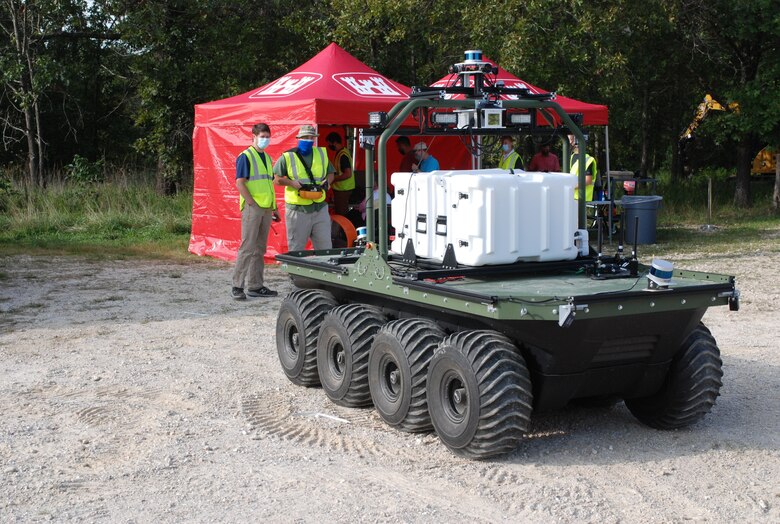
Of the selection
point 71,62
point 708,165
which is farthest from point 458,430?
point 708,165

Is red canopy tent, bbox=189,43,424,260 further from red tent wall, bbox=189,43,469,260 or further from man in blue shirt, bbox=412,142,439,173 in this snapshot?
man in blue shirt, bbox=412,142,439,173

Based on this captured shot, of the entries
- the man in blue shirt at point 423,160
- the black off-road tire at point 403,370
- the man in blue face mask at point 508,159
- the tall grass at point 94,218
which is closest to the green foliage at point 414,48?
the tall grass at point 94,218

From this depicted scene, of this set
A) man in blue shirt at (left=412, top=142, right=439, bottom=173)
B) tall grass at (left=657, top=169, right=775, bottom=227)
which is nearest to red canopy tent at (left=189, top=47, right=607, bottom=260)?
man in blue shirt at (left=412, top=142, right=439, bottom=173)

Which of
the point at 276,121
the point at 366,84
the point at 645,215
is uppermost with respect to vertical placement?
the point at 366,84

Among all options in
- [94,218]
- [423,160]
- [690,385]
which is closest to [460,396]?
[690,385]

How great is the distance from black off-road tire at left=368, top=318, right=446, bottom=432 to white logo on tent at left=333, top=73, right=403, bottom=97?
8.14 meters

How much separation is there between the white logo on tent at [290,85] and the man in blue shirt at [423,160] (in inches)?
106

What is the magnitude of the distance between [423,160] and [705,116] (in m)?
15.8

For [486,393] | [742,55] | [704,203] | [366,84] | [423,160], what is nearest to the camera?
[486,393]

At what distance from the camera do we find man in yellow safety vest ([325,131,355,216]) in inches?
557

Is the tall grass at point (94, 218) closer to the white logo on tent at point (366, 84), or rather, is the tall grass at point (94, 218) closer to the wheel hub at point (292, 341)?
the white logo on tent at point (366, 84)

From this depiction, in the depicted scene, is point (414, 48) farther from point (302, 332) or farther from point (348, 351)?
point (348, 351)

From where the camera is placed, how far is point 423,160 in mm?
11320

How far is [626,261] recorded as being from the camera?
22.3ft
